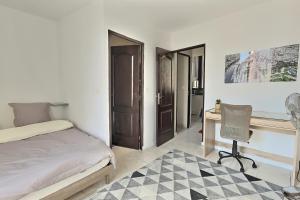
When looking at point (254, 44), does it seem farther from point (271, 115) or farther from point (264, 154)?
point (264, 154)

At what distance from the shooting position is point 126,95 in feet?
10.8

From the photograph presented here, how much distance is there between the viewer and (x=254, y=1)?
2.49 m

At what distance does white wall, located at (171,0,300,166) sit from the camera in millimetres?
2376

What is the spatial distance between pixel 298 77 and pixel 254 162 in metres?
1.36

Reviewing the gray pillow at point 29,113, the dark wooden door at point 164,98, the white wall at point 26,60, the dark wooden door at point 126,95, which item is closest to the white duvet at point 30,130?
the gray pillow at point 29,113

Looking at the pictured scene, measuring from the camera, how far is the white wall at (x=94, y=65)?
2.50 meters

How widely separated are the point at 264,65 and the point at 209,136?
1446 mm

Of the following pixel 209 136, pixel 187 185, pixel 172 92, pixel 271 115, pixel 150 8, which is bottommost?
pixel 187 185

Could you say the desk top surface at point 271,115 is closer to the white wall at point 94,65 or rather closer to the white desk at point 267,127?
the white desk at point 267,127

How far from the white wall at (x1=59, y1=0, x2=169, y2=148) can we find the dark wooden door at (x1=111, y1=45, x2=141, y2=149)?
Answer: 179mm

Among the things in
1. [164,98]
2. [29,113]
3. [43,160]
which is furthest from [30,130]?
[164,98]

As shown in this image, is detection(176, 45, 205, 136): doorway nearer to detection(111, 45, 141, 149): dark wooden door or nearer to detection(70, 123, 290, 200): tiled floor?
detection(70, 123, 290, 200): tiled floor

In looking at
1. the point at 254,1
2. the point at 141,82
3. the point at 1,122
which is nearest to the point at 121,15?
the point at 141,82

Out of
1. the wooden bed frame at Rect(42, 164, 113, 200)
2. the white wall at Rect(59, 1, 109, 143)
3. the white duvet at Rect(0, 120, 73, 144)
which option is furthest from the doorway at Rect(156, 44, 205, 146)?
the white duvet at Rect(0, 120, 73, 144)
